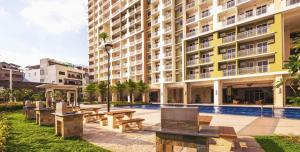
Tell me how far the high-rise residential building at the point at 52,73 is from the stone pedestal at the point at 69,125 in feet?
210

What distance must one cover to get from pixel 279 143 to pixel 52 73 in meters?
75.6

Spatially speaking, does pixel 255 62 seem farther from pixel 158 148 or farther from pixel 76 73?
pixel 76 73

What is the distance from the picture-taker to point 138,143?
8.69 metres

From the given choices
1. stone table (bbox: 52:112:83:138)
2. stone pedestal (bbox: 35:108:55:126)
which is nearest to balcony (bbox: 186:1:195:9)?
stone pedestal (bbox: 35:108:55:126)

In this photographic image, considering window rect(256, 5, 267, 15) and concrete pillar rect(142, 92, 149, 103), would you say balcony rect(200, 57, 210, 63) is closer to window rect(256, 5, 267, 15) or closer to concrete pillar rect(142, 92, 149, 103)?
window rect(256, 5, 267, 15)

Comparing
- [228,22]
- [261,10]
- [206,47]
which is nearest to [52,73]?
[206,47]

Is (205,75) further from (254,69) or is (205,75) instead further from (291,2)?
(291,2)

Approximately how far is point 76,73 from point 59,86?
64.9 meters

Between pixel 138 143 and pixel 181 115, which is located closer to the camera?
pixel 181 115

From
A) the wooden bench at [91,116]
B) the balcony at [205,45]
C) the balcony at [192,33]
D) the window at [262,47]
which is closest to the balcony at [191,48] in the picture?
the balcony at [205,45]

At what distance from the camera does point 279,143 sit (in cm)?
838

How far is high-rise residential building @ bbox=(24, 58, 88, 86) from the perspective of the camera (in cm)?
7362

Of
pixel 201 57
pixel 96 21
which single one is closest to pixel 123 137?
pixel 201 57

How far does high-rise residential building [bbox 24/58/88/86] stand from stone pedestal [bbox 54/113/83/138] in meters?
64.1
